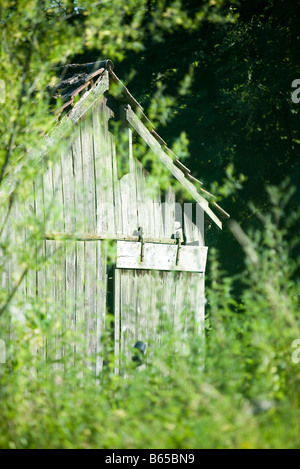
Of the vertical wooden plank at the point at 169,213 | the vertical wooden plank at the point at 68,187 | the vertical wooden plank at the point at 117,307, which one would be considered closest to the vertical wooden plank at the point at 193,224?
the vertical wooden plank at the point at 169,213

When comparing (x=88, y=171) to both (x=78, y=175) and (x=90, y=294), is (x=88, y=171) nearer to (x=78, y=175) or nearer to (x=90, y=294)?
(x=78, y=175)

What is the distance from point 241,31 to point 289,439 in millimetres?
13409

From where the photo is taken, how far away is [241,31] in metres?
15.7

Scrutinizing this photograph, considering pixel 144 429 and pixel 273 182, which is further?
pixel 273 182

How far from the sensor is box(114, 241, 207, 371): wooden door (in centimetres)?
833

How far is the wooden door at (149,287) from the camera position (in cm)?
833

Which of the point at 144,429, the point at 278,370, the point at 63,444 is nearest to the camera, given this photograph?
the point at 144,429

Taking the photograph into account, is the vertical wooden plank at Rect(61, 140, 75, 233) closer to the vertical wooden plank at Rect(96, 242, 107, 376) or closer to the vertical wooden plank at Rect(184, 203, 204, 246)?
the vertical wooden plank at Rect(96, 242, 107, 376)

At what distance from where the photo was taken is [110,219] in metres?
8.30

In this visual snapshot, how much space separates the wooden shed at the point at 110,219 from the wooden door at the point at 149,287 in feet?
0.05

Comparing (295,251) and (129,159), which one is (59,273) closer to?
(129,159)

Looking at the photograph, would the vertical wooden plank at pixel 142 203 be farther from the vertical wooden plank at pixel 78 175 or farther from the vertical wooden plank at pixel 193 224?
the vertical wooden plank at pixel 78 175

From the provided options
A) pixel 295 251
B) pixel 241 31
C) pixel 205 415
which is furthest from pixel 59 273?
→ pixel 241 31
